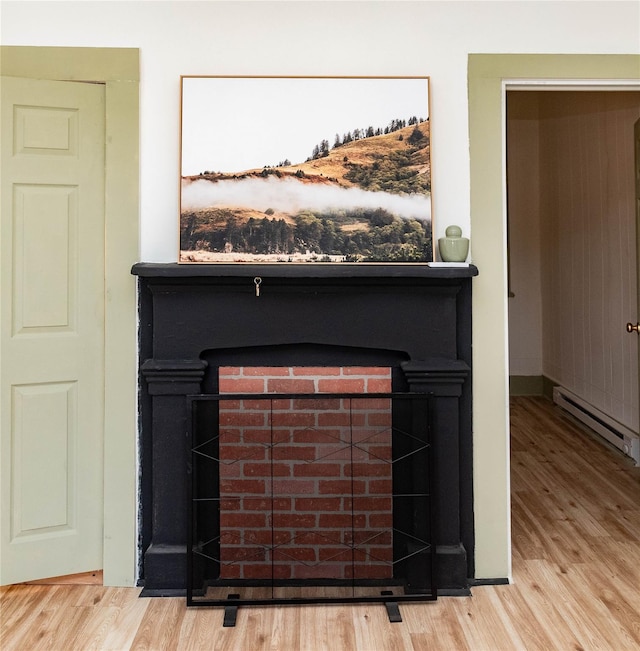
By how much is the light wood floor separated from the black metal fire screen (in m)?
0.22

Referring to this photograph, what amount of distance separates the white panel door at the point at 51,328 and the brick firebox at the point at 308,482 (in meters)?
0.57

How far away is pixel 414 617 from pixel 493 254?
4.75 feet

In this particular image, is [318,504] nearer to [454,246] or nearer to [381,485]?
[381,485]


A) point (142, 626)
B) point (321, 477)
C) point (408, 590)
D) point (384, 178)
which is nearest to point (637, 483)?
point (408, 590)

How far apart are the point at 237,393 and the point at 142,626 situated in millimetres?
913

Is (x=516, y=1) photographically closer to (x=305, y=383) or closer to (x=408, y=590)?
(x=305, y=383)

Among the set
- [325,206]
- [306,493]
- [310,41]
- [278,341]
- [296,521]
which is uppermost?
[310,41]

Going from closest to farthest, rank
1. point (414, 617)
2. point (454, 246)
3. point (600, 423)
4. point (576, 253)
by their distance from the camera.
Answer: point (414, 617)
point (454, 246)
point (600, 423)
point (576, 253)

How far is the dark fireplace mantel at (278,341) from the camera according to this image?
2582 mm

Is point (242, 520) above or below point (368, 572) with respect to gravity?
above

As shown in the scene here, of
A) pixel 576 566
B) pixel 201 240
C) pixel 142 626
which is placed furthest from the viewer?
pixel 576 566

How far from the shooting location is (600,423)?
4.88 meters

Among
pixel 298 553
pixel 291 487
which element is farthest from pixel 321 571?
pixel 291 487

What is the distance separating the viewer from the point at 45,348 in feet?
8.71
